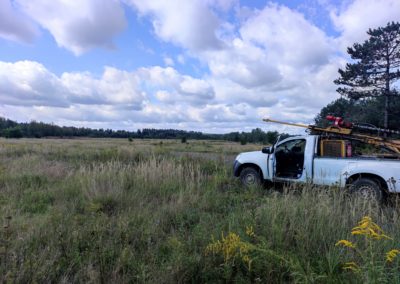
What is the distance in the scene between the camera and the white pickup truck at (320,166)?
745 cm

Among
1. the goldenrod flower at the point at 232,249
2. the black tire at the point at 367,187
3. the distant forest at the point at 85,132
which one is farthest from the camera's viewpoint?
the distant forest at the point at 85,132

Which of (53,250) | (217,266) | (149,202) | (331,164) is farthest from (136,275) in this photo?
(331,164)

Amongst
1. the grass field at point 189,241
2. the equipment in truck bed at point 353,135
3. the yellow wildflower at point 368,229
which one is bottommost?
the grass field at point 189,241

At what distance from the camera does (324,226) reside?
425 cm

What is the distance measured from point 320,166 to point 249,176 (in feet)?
7.60

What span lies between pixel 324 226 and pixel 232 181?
5717 mm

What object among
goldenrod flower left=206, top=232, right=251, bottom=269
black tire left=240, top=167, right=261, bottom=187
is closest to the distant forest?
black tire left=240, top=167, right=261, bottom=187

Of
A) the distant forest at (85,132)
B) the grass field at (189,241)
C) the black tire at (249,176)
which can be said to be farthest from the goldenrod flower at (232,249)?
the distant forest at (85,132)

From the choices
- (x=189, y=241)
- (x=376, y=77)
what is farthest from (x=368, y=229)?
(x=376, y=77)

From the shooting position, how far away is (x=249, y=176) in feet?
32.6

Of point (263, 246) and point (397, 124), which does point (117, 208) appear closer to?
point (263, 246)

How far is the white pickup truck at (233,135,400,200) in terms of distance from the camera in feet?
24.4

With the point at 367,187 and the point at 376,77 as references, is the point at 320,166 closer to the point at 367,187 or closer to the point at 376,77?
the point at 367,187

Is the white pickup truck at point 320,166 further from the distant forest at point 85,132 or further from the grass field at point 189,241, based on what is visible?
the distant forest at point 85,132
